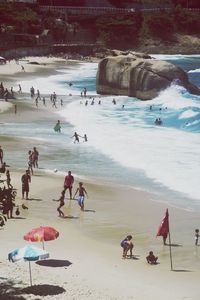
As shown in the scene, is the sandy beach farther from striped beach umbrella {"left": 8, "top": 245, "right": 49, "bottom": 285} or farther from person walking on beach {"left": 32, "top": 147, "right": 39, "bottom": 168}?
person walking on beach {"left": 32, "top": 147, "right": 39, "bottom": 168}

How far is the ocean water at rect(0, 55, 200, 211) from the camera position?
2903 centimetres

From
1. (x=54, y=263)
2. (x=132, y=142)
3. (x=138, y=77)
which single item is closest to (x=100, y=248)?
(x=54, y=263)

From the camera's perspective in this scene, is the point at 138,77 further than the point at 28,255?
Yes

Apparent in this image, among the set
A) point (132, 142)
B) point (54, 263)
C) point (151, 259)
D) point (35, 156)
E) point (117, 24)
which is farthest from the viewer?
point (117, 24)

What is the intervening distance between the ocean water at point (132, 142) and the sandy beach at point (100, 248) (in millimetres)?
1812

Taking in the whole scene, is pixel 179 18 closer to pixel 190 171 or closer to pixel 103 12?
pixel 103 12

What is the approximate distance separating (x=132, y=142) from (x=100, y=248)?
63.9ft

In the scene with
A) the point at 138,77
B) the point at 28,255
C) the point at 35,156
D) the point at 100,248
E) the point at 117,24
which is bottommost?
the point at 100,248

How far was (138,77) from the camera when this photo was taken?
5947 centimetres

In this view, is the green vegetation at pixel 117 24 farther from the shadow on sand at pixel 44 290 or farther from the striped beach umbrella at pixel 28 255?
the shadow on sand at pixel 44 290

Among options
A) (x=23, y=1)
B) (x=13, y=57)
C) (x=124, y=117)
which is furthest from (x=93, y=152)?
(x=23, y=1)

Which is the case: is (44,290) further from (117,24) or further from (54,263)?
(117,24)

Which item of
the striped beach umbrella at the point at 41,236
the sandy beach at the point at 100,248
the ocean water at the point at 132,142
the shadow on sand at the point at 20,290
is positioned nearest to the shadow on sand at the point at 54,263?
the sandy beach at the point at 100,248

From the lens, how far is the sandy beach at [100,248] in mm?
15758
